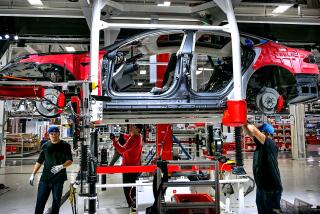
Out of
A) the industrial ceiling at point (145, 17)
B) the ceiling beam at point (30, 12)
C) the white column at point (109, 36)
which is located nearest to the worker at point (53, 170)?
the white column at point (109, 36)

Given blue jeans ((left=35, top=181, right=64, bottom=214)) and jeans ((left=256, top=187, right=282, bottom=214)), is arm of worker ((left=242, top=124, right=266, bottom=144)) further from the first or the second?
blue jeans ((left=35, top=181, right=64, bottom=214))

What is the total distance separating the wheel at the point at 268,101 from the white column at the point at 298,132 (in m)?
9.94

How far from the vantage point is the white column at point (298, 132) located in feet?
45.0

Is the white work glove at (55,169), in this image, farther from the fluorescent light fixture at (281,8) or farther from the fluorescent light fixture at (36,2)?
the fluorescent light fixture at (281,8)

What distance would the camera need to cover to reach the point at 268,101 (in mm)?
4699

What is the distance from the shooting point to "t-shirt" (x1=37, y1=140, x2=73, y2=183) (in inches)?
163

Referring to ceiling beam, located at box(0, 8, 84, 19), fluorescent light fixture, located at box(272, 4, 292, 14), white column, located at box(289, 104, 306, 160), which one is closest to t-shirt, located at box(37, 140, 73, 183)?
ceiling beam, located at box(0, 8, 84, 19)

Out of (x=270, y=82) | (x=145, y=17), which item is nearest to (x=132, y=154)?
(x=145, y=17)

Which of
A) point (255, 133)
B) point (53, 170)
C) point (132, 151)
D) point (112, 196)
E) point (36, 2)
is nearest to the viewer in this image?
point (255, 133)

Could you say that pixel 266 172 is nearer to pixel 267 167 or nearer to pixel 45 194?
pixel 267 167

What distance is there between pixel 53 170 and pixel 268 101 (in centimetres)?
329

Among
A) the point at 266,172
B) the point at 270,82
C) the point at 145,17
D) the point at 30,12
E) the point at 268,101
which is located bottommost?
Result: the point at 266,172

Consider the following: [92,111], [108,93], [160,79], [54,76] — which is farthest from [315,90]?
[54,76]

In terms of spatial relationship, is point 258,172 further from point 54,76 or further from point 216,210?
point 54,76
